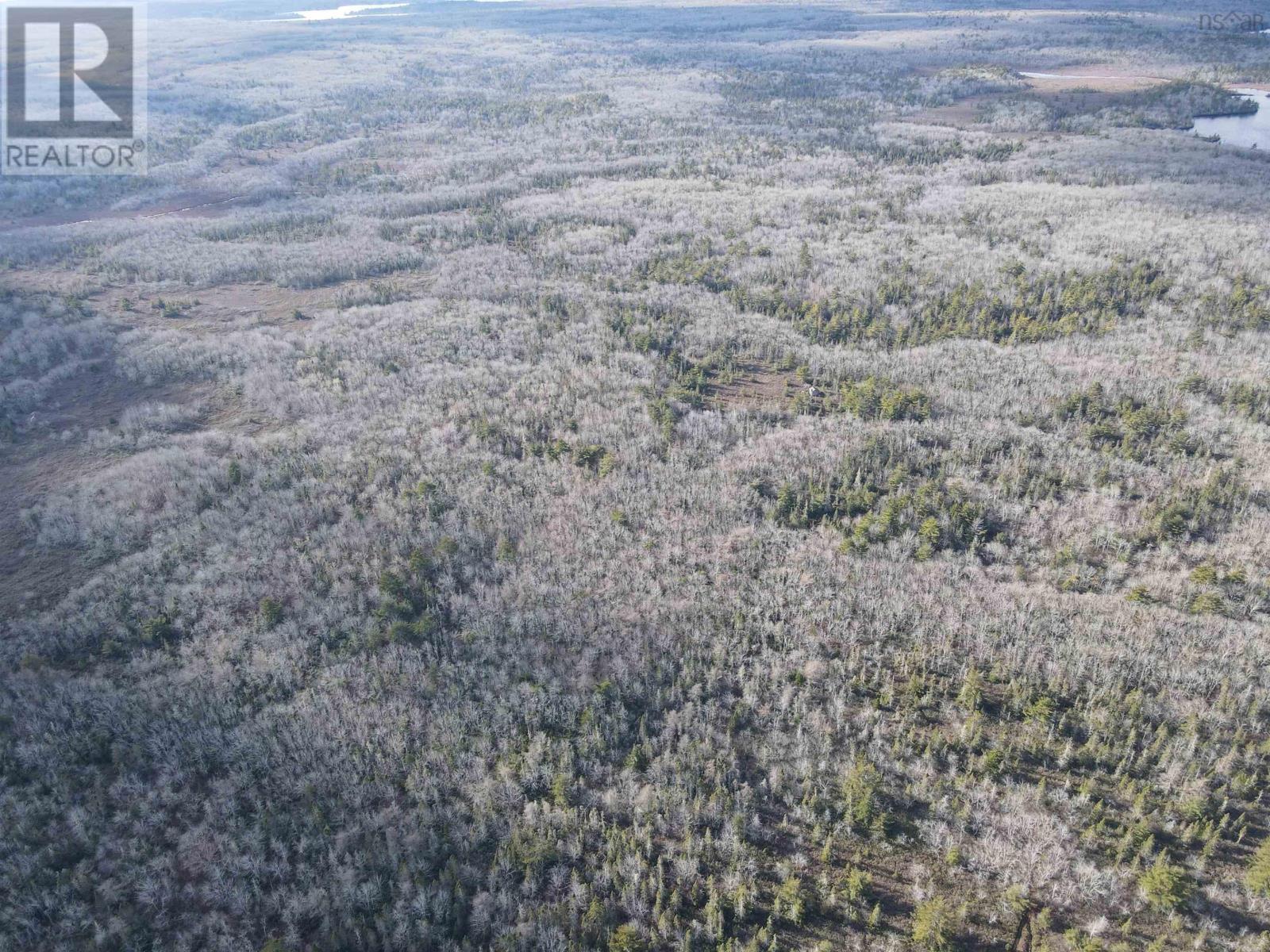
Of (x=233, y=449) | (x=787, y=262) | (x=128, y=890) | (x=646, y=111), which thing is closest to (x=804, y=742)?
(x=128, y=890)

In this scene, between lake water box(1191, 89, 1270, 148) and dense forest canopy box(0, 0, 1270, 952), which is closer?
dense forest canopy box(0, 0, 1270, 952)

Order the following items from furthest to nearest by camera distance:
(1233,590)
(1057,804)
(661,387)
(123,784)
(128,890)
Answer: (661,387)
(1233,590)
(123,784)
(1057,804)
(128,890)

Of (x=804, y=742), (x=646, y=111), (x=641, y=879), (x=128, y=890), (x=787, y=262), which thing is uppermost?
(x=646, y=111)

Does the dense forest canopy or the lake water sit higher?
the lake water

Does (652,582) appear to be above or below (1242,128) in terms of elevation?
below

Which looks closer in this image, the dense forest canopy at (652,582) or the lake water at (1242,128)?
the dense forest canopy at (652,582)

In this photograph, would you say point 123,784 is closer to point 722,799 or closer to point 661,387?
point 722,799

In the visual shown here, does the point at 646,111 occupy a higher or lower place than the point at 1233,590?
higher

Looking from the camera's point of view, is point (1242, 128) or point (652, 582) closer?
point (652, 582)
